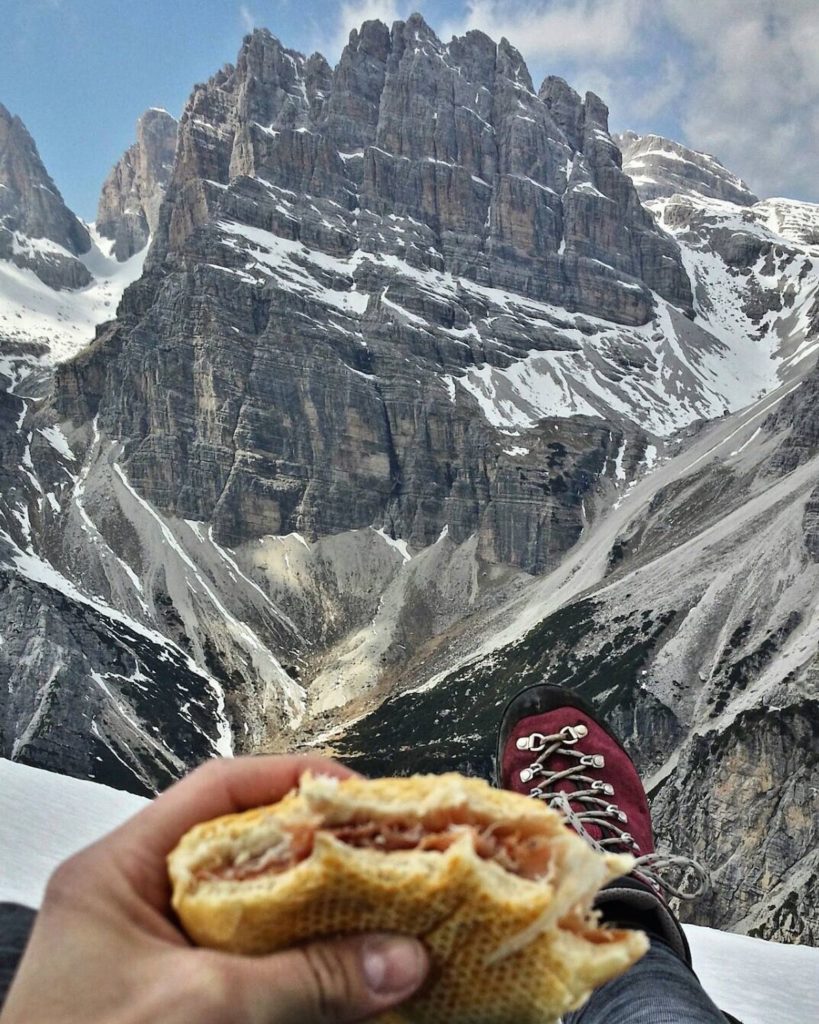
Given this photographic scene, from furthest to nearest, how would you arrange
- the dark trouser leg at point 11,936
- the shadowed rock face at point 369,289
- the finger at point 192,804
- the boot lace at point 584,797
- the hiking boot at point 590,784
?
1. the shadowed rock face at point 369,289
2. the boot lace at point 584,797
3. the hiking boot at point 590,784
4. the dark trouser leg at point 11,936
5. the finger at point 192,804

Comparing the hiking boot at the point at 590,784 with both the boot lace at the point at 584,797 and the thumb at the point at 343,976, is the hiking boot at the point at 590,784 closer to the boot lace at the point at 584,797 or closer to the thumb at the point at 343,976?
the boot lace at the point at 584,797

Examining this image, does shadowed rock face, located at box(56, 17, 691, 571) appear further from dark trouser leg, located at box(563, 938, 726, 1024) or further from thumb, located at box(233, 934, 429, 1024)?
thumb, located at box(233, 934, 429, 1024)

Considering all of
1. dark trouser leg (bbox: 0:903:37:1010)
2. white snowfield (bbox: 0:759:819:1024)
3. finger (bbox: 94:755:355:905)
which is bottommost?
white snowfield (bbox: 0:759:819:1024)

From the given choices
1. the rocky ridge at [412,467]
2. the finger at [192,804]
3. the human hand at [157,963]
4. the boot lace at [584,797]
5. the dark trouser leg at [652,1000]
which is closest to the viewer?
the human hand at [157,963]

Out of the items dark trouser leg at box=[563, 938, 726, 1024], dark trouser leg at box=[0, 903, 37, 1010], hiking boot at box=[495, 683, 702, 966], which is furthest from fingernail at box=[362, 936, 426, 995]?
hiking boot at box=[495, 683, 702, 966]

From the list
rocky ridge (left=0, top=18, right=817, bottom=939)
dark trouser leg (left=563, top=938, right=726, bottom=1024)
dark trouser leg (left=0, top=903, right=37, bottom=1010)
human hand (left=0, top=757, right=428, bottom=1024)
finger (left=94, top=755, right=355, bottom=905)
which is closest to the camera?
human hand (left=0, top=757, right=428, bottom=1024)

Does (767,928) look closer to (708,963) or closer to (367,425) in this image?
(708,963)

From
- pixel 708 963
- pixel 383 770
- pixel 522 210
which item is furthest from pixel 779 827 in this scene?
pixel 522 210

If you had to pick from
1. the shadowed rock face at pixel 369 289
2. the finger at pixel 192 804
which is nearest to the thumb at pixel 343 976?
the finger at pixel 192 804
